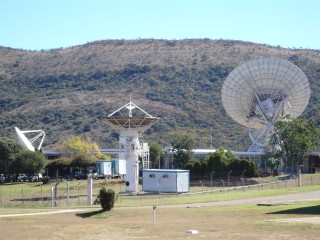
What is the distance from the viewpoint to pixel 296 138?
93000mm

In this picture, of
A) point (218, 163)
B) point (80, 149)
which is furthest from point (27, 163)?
point (218, 163)

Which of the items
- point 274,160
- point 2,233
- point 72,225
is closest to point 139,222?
point 72,225

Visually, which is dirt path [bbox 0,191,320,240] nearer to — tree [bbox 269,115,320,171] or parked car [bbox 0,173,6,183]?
tree [bbox 269,115,320,171]

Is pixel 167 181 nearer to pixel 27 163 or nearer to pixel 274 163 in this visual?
pixel 274 163

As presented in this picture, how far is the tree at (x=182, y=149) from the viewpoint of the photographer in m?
117

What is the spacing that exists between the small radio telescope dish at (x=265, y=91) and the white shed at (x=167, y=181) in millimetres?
30302

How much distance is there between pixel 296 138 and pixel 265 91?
14.2 m

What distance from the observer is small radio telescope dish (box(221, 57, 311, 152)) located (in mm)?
101312

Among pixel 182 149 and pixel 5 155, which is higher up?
pixel 182 149

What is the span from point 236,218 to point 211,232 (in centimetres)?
715

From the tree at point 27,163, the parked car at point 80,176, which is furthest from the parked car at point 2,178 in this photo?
the parked car at point 80,176

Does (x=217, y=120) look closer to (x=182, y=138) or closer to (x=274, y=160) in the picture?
(x=182, y=138)

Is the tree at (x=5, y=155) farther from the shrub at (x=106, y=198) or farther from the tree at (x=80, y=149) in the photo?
the shrub at (x=106, y=198)

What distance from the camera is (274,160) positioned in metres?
105
